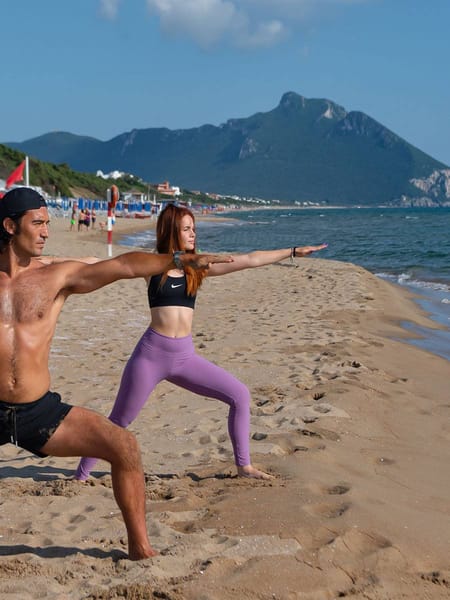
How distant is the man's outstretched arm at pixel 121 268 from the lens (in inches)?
140

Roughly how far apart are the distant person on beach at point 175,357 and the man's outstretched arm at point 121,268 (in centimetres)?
131

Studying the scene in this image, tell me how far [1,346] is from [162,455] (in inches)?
109

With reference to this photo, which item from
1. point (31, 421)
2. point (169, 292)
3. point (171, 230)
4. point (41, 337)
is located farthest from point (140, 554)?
point (171, 230)

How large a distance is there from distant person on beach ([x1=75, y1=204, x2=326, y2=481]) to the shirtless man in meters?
1.37

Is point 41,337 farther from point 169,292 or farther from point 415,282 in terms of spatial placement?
point 415,282

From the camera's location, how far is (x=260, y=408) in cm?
718

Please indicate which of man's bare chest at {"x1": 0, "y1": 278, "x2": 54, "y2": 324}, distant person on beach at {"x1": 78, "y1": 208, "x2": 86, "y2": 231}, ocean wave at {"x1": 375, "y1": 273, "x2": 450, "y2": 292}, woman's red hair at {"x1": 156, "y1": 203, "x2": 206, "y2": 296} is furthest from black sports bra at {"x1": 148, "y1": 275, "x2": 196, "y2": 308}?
distant person on beach at {"x1": 78, "y1": 208, "x2": 86, "y2": 231}

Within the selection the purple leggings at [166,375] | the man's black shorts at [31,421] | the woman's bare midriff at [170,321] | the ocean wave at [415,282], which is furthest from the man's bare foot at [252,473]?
the ocean wave at [415,282]

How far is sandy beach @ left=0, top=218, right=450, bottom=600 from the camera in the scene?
3727mm

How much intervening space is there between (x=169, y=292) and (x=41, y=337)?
1.69 metres

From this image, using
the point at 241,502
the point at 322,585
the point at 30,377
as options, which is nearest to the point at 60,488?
the point at 241,502

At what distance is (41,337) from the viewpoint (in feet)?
11.8

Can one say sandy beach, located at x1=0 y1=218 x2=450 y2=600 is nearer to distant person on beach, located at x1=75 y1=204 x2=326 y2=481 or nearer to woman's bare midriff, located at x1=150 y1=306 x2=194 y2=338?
distant person on beach, located at x1=75 y1=204 x2=326 y2=481

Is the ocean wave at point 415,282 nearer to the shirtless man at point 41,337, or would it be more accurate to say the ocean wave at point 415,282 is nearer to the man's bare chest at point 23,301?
the shirtless man at point 41,337
